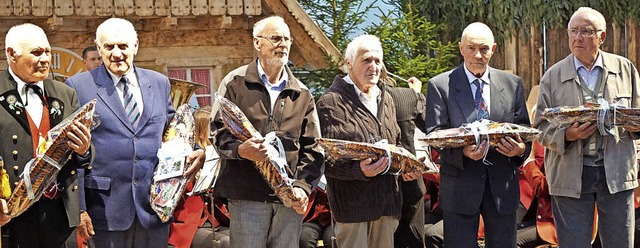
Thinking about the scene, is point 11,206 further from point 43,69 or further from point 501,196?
point 501,196

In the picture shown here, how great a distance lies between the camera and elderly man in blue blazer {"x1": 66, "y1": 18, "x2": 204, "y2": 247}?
226 inches

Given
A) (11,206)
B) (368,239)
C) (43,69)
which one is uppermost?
(43,69)

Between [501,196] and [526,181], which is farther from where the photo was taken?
[526,181]

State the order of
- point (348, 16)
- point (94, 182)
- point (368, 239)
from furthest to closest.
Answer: point (348, 16), point (368, 239), point (94, 182)

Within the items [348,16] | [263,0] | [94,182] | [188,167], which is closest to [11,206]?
[94,182]

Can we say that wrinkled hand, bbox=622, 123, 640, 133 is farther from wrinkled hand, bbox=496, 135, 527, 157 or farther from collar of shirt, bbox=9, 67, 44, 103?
collar of shirt, bbox=9, 67, 44, 103

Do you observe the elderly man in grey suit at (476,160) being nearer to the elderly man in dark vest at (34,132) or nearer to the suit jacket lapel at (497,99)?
the suit jacket lapel at (497,99)

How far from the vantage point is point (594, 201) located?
22.1ft

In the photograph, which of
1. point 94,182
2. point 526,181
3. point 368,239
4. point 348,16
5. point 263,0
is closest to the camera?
point 94,182

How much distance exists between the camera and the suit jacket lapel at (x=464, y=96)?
6.52 m

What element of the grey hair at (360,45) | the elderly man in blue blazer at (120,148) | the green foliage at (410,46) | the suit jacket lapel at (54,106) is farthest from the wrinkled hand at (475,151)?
the green foliage at (410,46)

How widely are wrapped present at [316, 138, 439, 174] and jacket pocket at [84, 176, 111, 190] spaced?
1220 mm

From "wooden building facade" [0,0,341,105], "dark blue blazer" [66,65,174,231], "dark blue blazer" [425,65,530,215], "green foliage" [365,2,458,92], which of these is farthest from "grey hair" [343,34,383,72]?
"green foliage" [365,2,458,92]

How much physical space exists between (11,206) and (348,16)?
7993 mm
